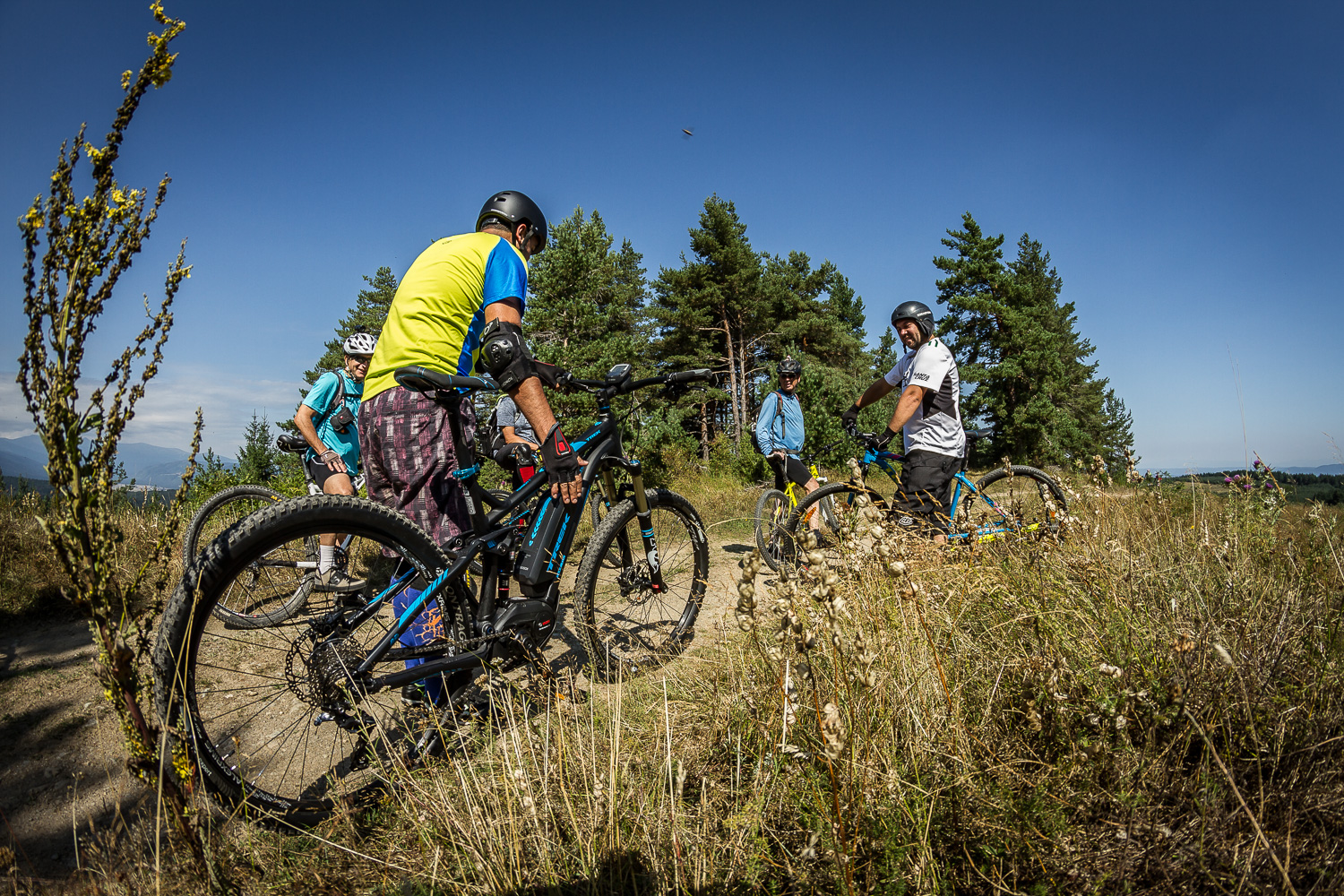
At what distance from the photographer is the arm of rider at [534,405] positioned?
268 cm

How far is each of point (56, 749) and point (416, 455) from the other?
2.37m

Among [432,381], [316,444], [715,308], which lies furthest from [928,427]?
[715,308]

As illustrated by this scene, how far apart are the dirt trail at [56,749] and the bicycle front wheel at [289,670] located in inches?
11.4

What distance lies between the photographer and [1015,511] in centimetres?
380

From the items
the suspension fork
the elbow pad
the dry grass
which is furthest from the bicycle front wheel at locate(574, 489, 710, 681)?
the elbow pad

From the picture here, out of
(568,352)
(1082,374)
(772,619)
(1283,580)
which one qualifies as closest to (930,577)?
(1283,580)

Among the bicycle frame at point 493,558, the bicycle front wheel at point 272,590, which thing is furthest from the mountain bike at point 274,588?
the bicycle frame at point 493,558

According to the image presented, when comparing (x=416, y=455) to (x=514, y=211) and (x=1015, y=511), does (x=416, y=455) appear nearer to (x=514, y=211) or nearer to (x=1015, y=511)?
(x=514, y=211)

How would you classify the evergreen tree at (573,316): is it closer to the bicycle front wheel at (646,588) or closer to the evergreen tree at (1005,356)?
the bicycle front wheel at (646,588)

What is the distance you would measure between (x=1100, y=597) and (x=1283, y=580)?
1.08 m

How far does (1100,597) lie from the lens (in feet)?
8.02

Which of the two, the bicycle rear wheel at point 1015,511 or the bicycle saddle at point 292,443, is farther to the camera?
the bicycle saddle at point 292,443

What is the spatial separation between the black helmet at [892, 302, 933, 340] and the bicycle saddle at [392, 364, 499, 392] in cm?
374

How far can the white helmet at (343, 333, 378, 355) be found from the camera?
17.5 feet
